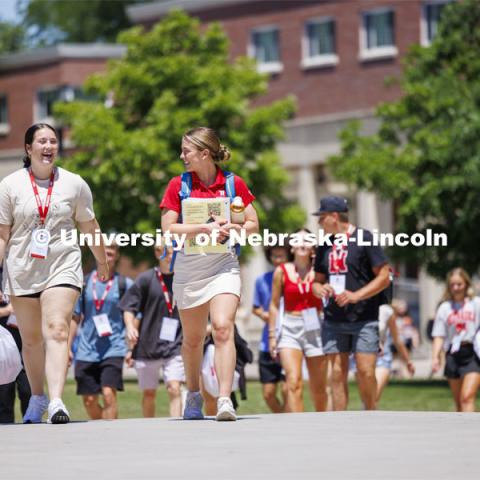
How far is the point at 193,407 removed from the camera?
12039 mm

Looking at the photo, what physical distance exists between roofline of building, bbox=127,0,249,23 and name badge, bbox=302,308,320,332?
3944 cm

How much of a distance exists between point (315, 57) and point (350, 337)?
39.0 meters

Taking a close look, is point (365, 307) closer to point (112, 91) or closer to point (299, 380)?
point (299, 380)

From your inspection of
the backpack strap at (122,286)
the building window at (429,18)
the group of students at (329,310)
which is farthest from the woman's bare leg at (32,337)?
the building window at (429,18)

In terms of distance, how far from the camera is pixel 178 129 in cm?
4116

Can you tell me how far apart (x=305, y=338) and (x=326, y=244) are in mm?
1297

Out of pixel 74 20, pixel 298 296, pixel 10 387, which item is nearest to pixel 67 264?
pixel 10 387

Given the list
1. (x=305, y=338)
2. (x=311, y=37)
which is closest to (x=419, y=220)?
(x=305, y=338)

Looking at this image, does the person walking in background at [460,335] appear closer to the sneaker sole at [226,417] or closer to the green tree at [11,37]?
the sneaker sole at [226,417]

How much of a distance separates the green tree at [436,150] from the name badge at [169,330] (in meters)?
15.3

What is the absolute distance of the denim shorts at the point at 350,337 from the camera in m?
14.5

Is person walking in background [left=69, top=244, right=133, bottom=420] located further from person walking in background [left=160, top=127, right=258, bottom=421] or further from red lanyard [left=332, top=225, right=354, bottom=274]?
person walking in background [left=160, top=127, right=258, bottom=421]

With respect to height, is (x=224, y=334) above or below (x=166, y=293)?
below

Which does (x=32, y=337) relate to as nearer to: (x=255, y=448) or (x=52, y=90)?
(x=255, y=448)
